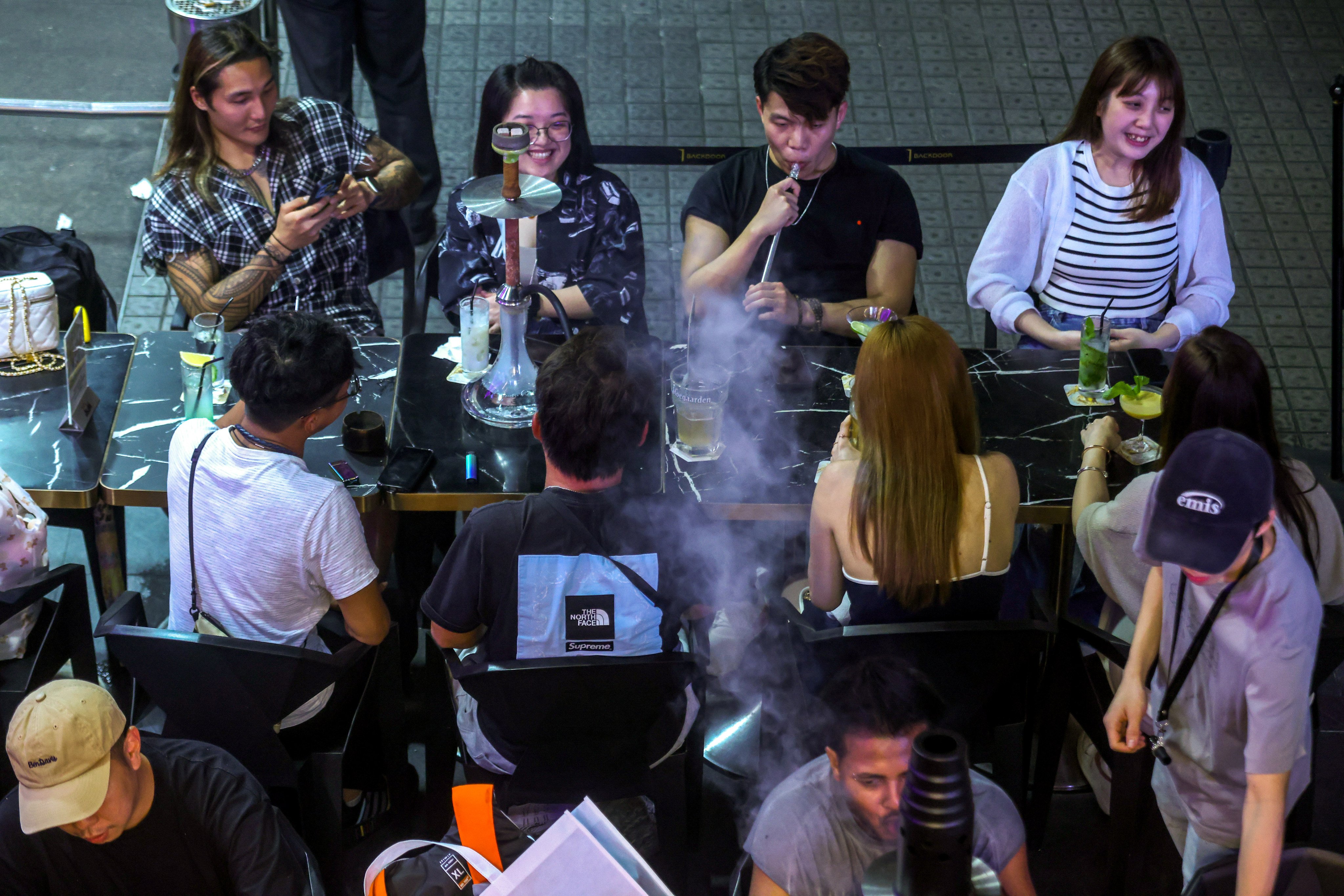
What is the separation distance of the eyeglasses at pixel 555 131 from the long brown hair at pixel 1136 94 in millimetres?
1535

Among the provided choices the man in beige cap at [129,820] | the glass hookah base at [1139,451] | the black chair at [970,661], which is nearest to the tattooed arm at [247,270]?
the man in beige cap at [129,820]

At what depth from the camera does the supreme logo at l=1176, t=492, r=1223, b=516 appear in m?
1.67

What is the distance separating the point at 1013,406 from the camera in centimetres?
366

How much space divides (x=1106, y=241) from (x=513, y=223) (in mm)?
2016

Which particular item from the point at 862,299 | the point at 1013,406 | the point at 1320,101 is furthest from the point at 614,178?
the point at 1320,101

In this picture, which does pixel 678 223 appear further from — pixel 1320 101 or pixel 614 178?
pixel 1320 101

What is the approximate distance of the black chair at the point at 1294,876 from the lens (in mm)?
2068

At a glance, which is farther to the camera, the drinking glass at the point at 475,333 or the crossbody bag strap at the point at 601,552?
the drinking glass at the point at 475,333

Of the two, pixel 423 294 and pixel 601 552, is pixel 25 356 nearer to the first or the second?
pixel 423 294

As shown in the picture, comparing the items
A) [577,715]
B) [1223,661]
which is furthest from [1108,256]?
[577,715]

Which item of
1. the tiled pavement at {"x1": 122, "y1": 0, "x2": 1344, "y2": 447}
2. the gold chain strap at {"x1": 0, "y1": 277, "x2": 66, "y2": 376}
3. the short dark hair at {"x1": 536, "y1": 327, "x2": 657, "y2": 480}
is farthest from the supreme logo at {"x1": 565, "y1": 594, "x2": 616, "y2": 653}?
the tiled pavement at {"x1": 122, "y1": 0, "x2": 1344, "y2": 447}

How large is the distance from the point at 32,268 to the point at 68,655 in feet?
4.97

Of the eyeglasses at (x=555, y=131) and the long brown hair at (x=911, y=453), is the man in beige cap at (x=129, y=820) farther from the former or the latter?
the eyeglasses at (x=555, y=131)

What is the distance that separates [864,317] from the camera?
4102mm
